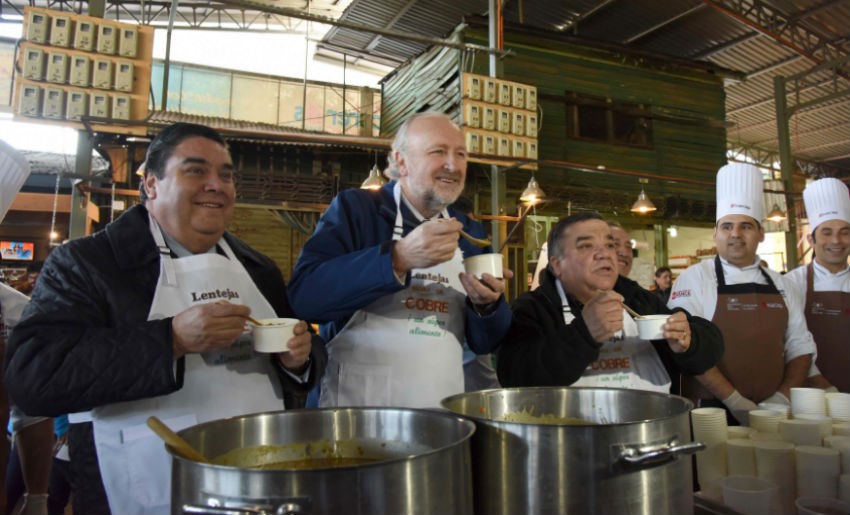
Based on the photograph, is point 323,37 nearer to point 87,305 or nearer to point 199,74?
point 199,74

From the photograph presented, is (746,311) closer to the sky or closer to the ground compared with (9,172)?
closer to the ground

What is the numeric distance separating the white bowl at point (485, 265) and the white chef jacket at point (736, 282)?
1.68 m

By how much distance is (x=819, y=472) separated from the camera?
136 cm

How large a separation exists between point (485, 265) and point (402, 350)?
1.53 feet

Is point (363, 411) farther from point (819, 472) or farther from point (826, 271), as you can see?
point (826, 271)

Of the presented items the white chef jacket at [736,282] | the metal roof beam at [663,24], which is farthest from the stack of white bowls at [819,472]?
the metal roof beam at [663,24]

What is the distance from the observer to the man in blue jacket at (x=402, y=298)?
187cm

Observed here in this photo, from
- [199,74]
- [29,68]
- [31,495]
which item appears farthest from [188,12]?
[31,495]

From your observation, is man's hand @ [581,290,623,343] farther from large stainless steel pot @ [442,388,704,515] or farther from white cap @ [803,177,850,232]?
white cap @ [803,177,850,232]

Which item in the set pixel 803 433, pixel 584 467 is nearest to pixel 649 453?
pixel 584 467

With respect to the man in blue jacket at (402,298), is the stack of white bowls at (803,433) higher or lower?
lower

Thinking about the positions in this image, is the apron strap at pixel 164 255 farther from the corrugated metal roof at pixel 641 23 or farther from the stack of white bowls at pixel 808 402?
the corrugated metal roof at pixel 641 23

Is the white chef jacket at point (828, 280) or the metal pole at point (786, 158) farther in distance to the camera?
the metal pole at point (786, 158)

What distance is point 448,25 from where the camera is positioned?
1152 cm
